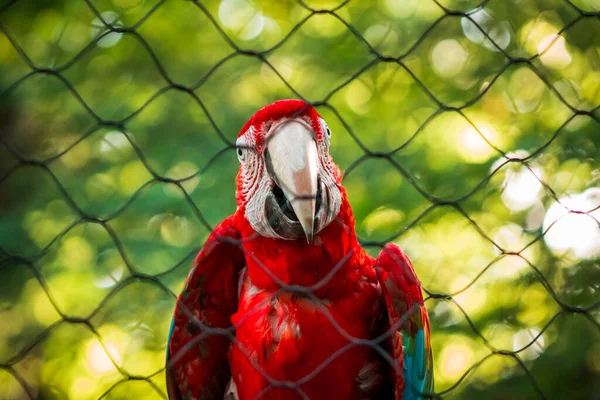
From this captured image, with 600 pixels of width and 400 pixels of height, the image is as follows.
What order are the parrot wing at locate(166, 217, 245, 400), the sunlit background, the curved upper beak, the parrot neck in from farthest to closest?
the sunlit background → the parrot wing at locate(166, 217, 245, 400) → the parrot neck → the curved upper beak

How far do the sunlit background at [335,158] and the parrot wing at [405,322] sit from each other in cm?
59

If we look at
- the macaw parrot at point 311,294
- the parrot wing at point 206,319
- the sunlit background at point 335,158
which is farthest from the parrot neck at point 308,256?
the sunlit background at point 335,158

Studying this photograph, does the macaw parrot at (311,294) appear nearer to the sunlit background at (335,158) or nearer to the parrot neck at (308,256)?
the parrot neck at (308,256)

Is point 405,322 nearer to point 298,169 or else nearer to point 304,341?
point 304,341

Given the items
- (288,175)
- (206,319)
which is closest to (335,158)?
(206,319)

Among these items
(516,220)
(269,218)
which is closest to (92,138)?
(269,218)

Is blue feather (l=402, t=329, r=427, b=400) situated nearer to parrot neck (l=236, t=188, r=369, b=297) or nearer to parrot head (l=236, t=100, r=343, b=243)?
parrot neck (l=236, t=188, r=369, b=297)

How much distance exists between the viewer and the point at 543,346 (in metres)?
1.90

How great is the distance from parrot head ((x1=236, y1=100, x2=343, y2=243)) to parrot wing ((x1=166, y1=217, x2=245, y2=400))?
0.53 ft

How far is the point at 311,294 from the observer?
1063 mm

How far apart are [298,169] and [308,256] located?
0.66 ft

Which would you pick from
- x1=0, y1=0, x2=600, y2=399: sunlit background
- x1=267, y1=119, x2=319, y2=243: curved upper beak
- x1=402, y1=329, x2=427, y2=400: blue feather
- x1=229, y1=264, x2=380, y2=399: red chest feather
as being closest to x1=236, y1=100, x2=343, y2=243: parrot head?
x1=267, y1=119, x2=319, y2=243: curved upper beak

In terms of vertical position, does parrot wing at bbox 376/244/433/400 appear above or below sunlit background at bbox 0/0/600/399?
below

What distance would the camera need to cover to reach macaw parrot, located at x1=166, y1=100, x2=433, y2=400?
43.3 inches
